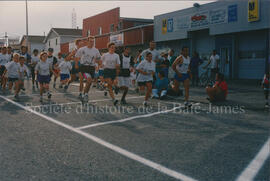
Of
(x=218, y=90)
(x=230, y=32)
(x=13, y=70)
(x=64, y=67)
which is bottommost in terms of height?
(x=218, y=90)

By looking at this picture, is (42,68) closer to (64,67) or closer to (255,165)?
(64,67)

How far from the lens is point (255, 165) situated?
388 cm

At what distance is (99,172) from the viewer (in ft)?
12.0

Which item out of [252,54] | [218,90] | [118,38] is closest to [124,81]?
[218,90]

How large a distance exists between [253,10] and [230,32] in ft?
7.03

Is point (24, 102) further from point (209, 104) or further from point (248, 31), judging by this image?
point (248, 31)

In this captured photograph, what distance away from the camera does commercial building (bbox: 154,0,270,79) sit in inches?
703

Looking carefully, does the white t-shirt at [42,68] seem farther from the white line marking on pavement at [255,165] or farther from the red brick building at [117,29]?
the red brick building at [117,29]

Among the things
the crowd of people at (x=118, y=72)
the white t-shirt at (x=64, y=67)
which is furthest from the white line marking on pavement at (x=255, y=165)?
the white t-shirt at (x=64, y=67)

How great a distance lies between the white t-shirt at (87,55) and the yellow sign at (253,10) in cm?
1111

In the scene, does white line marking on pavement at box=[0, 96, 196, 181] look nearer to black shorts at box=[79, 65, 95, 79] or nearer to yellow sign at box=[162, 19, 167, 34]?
black shorts at box=[79, 65, 95, 79]

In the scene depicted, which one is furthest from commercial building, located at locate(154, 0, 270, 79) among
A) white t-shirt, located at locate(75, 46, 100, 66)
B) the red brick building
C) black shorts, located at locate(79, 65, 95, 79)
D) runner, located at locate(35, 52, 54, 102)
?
runner, located at locate(35, 52, 54, 102)

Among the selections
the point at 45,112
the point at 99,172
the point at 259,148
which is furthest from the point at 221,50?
the point at 99,172

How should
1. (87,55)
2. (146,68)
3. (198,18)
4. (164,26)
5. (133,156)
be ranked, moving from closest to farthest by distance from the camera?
(133,156)
(146,68)
(87,55)
(198,18)
(164,26)
